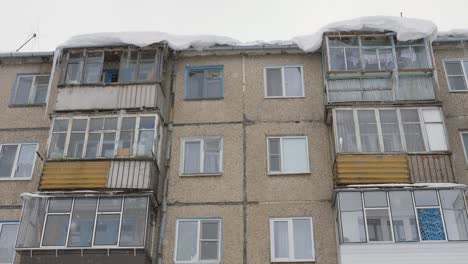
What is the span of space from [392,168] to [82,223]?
9626 millimetres

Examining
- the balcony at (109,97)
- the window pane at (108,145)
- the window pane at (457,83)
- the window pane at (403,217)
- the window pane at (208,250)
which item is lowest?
the window pane at (208,250)

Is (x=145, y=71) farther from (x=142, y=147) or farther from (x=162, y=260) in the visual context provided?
(x=162, y=260)

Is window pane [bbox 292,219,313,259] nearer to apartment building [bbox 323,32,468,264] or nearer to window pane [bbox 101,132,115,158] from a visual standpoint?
apartment building [bbox 323,32,468,264]

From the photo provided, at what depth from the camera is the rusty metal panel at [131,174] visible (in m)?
18.3

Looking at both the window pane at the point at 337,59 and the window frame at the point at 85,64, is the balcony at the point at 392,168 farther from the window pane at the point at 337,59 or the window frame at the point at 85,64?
the window frame at the point at 85,64

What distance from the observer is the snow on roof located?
2036cm

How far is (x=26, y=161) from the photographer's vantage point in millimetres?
20641

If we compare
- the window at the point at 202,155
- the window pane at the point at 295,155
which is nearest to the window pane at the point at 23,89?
the window at the point at 202,155

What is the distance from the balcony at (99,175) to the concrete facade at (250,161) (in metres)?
1.35

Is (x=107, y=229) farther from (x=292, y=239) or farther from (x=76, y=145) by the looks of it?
(x=292, y=239)

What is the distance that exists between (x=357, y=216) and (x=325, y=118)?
3992mm

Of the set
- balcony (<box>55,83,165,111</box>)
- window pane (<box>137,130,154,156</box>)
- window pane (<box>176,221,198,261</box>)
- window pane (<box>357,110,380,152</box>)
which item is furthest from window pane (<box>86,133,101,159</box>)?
window pane (<box>357,110,380,152</box>)

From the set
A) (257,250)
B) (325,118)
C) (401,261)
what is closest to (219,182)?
(257,250)

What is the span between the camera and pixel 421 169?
18047 mm
